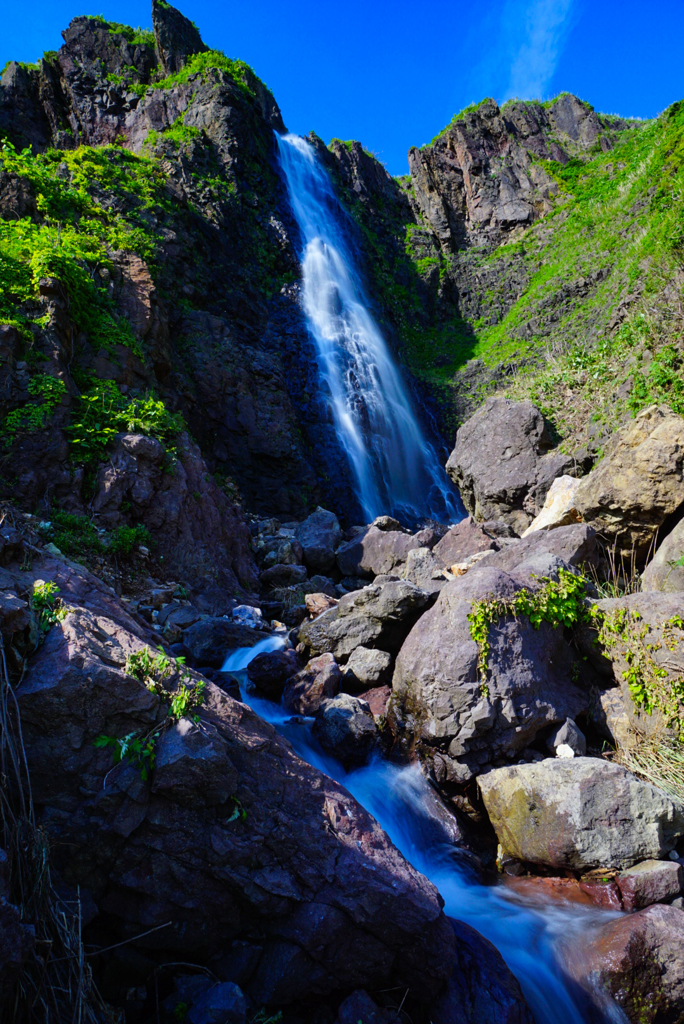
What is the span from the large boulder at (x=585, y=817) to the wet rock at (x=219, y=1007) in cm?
276

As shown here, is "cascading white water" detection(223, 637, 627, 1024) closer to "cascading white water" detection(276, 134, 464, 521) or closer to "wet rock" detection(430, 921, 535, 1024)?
"wet rock" detection(430, 921, 535, 1024)

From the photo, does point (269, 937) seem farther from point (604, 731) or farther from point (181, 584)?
point (181, 584)

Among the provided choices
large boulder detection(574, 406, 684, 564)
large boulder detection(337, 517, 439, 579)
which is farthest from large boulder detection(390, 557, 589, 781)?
large boulder detection(337, 517, 439, 579)

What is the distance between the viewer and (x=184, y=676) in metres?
3.40

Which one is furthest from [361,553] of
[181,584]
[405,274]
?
[405,274]

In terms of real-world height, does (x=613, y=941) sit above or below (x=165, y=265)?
below

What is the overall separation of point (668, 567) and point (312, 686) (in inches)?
182

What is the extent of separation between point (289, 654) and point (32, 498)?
464cm

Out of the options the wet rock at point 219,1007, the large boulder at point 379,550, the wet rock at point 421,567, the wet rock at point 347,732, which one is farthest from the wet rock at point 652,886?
the large boulder at point 379,550

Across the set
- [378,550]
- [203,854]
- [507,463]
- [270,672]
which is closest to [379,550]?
[378,550]

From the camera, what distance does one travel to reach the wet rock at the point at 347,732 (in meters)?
5.64

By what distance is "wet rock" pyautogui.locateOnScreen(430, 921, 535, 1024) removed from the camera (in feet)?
10.4

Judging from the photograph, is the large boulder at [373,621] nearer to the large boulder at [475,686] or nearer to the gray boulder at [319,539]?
the large boulder at [475,686]

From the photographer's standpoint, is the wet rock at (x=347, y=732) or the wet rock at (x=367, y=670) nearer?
the wet rock at (x=347, y=732)
